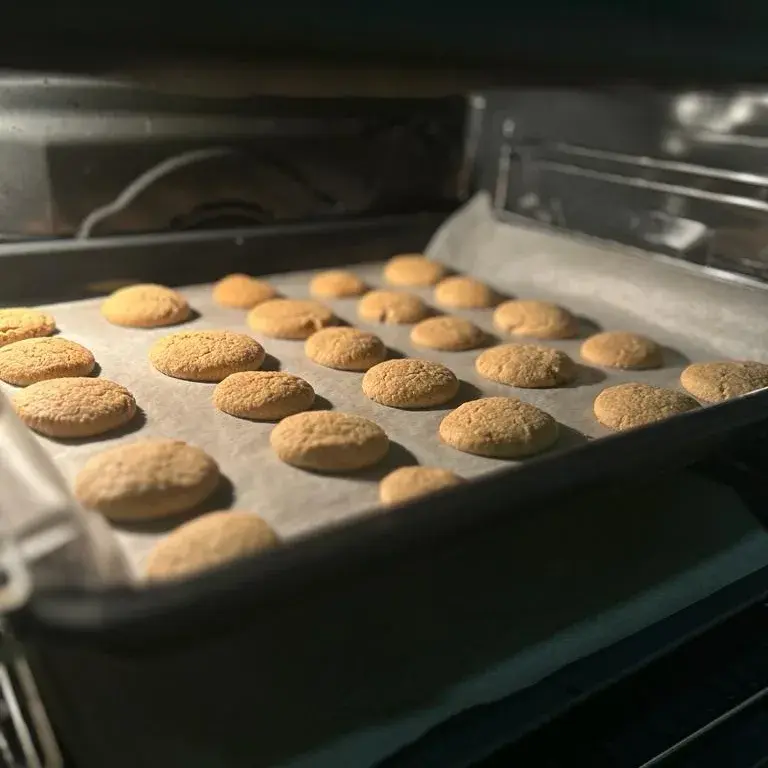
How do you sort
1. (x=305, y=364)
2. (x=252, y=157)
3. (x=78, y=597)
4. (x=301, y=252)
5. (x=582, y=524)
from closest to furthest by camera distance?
(x=78, y=597) < (x=582, y=524) < (x=305, y=364) < (x=252, y=157) < (x=301, y=252)

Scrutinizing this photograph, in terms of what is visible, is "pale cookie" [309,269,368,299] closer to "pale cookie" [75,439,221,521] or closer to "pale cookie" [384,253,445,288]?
"pale cookie" [384,253,445,288]

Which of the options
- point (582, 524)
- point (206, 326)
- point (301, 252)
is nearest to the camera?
point (582, 524)

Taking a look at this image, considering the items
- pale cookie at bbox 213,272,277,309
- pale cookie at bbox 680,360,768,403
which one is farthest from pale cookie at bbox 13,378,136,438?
pale cookie at bbox 680,360,768,403

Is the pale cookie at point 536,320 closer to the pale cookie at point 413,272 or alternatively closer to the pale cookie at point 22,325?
the pale cookie at point 413,272

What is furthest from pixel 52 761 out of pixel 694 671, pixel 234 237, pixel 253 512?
pixel 234 237

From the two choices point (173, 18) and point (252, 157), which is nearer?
point (173, 18)

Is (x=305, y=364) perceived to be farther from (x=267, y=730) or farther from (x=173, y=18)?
(x=173, y=18)
